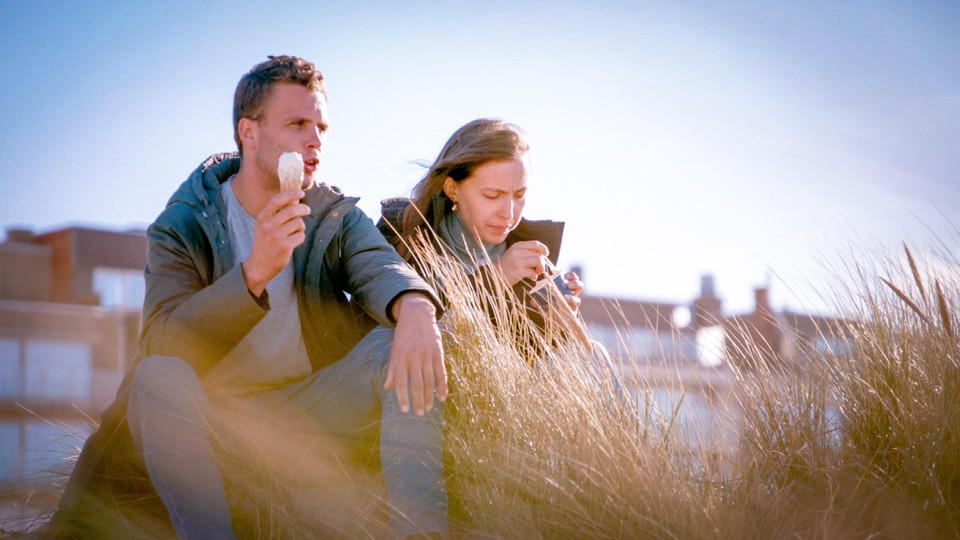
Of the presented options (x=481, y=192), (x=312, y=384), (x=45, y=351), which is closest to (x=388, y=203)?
(x=481, y=192)

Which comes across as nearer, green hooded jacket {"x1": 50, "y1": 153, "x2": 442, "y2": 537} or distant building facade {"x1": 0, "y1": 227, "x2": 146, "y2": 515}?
green hooded jacket {"x1": 50, "y1": 153, "x2": 442, "y2": 537}

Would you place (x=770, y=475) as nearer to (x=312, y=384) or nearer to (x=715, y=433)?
(x=715, y=433)

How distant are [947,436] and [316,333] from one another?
189 centimetres

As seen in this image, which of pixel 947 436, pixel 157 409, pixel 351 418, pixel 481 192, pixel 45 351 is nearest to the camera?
pixel 157 409

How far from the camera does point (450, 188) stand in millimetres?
4305

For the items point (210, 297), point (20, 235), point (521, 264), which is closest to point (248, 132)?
point (210, 297)

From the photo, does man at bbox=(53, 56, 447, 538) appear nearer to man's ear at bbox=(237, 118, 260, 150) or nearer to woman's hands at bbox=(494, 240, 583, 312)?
man's ear at bbox=(237, 118, 260, 150)

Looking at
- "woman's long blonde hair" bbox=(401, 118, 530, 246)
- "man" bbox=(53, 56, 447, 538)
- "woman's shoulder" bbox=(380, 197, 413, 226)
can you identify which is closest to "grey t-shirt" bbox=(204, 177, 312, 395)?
"man" bbox=(53, 56, 447, 538)

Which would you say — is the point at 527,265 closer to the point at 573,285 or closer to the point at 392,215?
the point at 573,285

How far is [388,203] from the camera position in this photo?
4195mm

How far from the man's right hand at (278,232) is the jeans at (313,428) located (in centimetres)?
32

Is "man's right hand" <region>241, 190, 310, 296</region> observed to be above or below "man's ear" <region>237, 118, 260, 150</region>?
below

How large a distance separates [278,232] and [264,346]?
2.10ft

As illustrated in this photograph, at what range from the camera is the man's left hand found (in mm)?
2711
